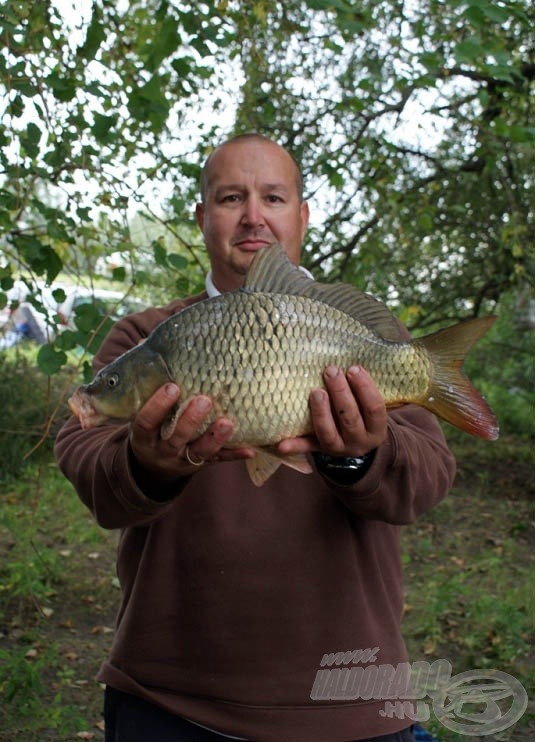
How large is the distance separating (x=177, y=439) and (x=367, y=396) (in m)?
0.24

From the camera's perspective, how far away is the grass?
2379 mm

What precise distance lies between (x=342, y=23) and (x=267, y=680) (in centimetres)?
164

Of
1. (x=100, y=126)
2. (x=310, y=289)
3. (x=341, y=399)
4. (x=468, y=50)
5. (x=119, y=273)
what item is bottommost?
(x=341, y=399)

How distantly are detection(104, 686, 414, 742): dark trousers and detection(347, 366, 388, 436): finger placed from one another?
1.51 ft

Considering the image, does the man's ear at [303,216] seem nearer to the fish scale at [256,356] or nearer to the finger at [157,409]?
the fish scale at [256,356]

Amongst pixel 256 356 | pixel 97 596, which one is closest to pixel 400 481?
pixel 256 356

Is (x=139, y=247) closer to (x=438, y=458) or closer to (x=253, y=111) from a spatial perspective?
(x=438, y=458)

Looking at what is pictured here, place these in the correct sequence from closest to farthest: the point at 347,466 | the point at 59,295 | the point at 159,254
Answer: the point at 347,466 → the point at 59,295 → the point at 159,254

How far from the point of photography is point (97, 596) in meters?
3.41

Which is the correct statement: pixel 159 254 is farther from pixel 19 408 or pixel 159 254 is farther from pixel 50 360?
pixel 19 408

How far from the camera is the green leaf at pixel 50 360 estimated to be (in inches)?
75.7

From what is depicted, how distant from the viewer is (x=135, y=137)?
9.17 ft

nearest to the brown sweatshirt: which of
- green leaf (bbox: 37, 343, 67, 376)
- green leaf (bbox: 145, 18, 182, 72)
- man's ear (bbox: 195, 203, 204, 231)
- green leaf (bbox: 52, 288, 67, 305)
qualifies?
man's ear (bbox: 195, 203, 204, 231)

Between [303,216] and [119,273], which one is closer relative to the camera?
[303,216]
